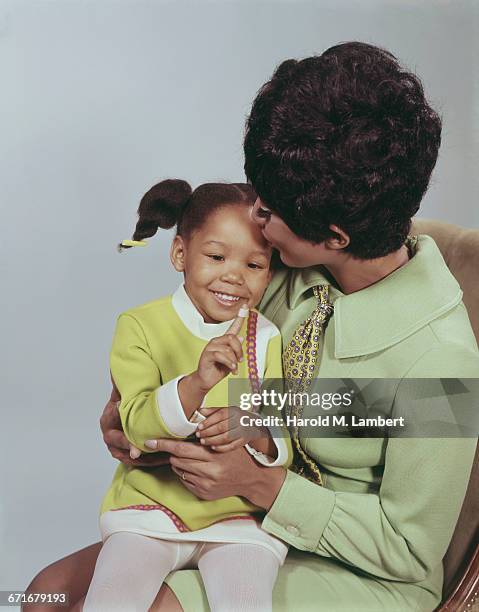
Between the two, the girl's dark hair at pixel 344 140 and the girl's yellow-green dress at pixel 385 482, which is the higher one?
the girl's dark hair at pixel 344 140

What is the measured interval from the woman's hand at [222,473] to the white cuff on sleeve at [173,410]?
40 millimetres

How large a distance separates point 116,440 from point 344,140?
0.54 metres

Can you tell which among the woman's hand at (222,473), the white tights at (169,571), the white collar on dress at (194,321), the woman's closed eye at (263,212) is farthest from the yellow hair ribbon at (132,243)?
the white tights at (169,571)

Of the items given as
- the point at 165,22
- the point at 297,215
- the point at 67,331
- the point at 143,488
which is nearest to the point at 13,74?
the point at 165,22

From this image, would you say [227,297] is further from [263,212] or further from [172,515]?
[172,515]

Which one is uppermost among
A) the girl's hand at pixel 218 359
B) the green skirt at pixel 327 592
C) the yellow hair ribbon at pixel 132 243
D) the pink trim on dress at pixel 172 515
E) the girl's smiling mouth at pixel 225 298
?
the yellow hair ribbon at pixel 132 243

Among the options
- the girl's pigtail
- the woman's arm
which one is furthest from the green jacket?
the girl's pigtail

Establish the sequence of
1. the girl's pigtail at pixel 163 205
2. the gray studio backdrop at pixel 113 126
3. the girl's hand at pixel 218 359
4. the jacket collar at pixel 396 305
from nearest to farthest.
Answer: the girl's hand at pixel 218 359, the jacket collar at pixel 396 305, the girl's pigtail at pixel 163 205, the gray studio backdrop at pixel 113 126

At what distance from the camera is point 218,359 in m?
1.08

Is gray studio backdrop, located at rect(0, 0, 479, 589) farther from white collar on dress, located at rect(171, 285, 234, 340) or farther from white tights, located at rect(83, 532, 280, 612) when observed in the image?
white tights, located at rect(83, 532, 280, 612)

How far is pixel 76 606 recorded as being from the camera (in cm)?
126

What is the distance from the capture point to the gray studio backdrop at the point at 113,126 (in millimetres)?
1438

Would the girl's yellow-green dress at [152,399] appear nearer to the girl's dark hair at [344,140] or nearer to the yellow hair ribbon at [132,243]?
the yellow hair ribbon at [132,243]

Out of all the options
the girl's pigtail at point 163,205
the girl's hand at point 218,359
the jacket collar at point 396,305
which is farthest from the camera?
the girl's pigtail at point 163,205
